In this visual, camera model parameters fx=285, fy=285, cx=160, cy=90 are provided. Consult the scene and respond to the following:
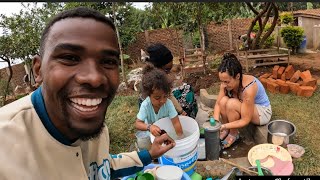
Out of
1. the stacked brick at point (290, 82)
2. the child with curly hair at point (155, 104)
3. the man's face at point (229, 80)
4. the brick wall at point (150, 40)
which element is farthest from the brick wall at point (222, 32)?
the child with curly hair at point (155, 104)

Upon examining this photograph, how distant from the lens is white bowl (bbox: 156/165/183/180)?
76.7 inches

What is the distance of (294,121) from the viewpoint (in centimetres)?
364

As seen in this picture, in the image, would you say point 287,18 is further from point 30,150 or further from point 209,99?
point 30,150

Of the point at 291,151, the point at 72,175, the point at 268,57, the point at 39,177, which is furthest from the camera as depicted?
the point at 268,57

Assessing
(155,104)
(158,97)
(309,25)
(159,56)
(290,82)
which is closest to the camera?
(158,97)

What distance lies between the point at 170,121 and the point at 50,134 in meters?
1.67

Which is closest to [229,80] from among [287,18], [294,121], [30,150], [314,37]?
[294,121]

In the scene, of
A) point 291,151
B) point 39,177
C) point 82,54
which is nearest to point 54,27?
point 82,54

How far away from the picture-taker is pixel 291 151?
2854mm

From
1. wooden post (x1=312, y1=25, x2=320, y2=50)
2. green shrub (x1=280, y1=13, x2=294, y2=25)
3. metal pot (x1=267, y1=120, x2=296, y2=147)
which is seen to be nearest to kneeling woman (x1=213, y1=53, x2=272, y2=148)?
metal pot (x1=267, y1=120, x2=296, y2=147)

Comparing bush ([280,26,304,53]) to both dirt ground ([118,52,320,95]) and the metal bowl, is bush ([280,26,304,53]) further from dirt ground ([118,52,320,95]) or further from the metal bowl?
the metal bowl

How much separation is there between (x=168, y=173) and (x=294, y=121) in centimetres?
234

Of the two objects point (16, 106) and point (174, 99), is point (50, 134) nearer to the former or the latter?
point (16, 106)

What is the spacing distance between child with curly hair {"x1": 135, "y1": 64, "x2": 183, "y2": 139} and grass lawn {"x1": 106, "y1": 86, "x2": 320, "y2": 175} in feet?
3.41
